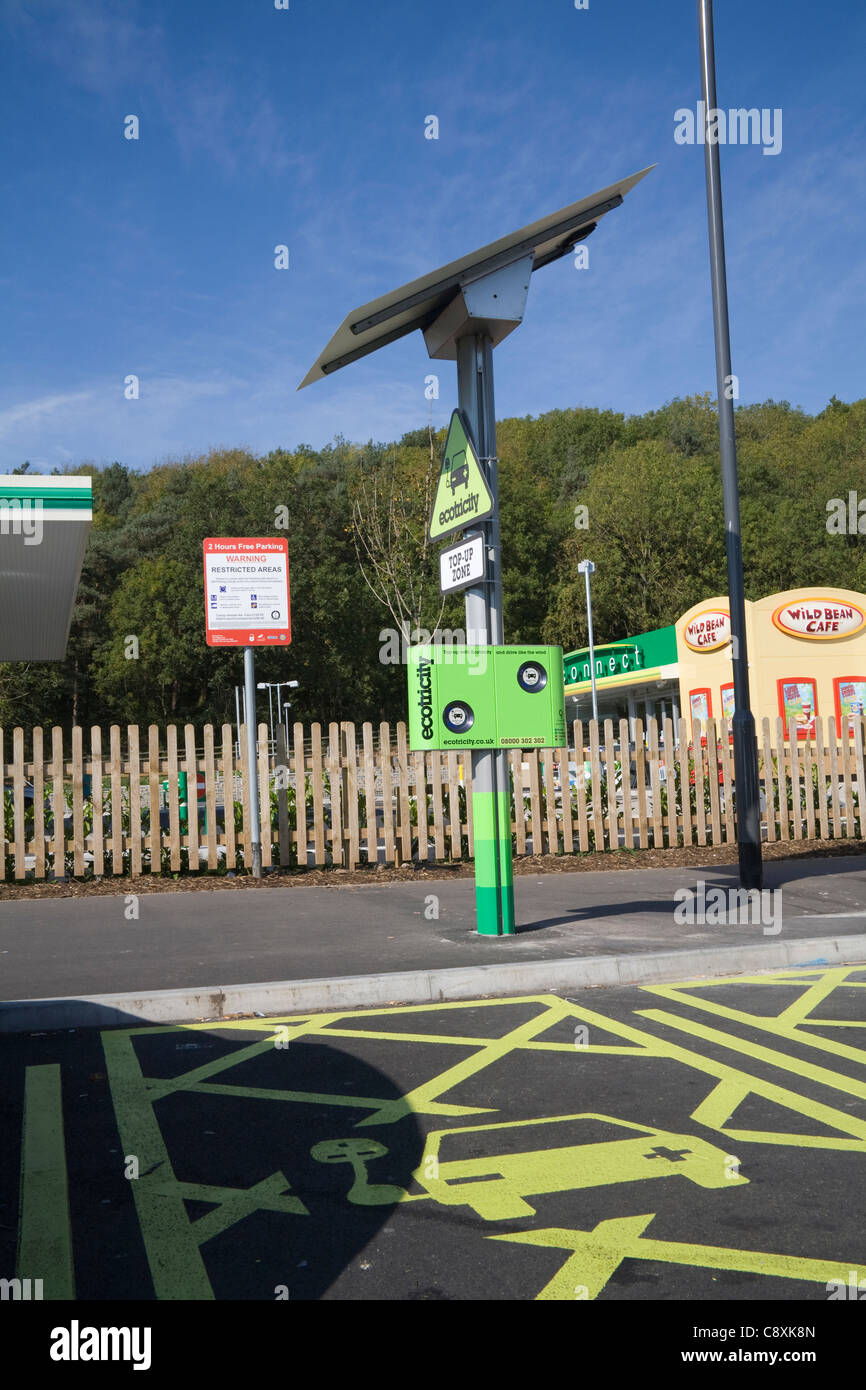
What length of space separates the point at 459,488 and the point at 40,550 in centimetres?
320

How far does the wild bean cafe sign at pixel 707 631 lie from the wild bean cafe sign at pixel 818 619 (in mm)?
1685

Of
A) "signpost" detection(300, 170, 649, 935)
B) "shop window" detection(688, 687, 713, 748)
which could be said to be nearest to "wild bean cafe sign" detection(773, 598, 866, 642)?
"shop window" detection(688, 687, 713, 748)

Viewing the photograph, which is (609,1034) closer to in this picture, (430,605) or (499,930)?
(499,930)

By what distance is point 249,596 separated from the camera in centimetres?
1299

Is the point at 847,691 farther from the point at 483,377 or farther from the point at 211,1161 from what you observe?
the point at 211,1161

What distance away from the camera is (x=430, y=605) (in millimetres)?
53875

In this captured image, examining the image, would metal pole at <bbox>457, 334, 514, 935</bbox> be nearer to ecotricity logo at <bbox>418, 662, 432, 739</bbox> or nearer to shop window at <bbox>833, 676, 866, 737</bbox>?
ecotricity logo at <bbox>418, 662, 432, 739</bbox>

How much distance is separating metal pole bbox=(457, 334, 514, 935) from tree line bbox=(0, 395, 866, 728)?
43961 millimetres

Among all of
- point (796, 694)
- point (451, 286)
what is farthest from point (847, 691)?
point (451, 286)

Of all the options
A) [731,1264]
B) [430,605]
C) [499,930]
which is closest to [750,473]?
[430,605]

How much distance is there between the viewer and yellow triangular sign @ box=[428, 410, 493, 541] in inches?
320

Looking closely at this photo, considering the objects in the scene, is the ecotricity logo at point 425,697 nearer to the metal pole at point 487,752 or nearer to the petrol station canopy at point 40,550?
the metal pole at point 487,752

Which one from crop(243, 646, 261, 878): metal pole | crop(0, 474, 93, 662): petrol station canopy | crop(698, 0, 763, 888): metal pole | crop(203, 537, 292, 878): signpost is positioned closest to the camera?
crop(0, 474, 93, 662): petrol station canopy
